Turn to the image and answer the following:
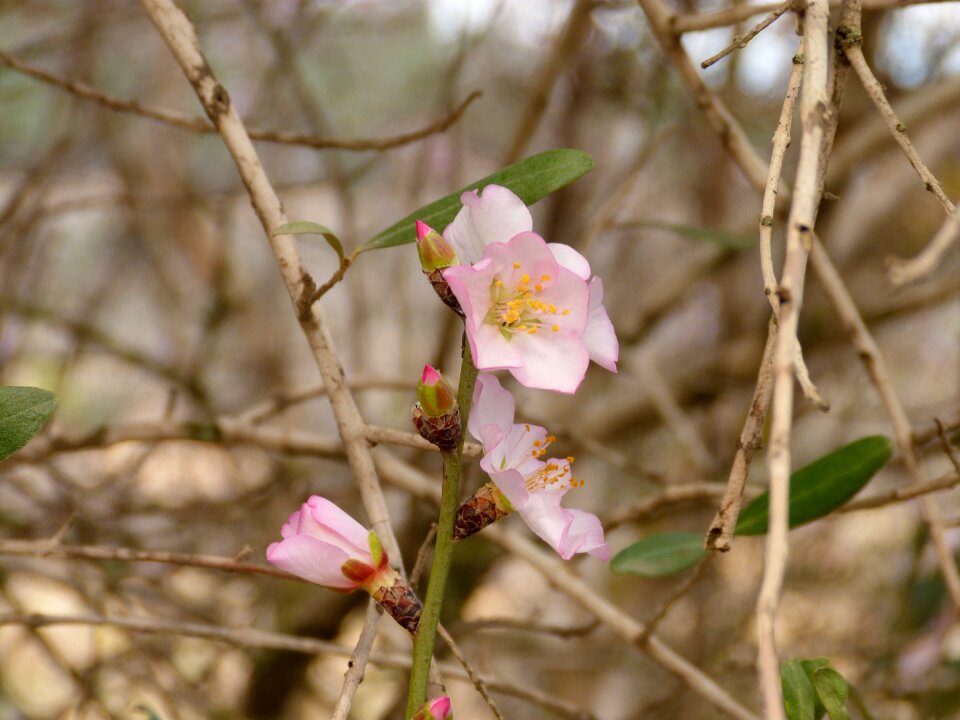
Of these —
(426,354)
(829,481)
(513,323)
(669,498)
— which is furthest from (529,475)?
(426,354)

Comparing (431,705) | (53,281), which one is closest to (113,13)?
(53,281)

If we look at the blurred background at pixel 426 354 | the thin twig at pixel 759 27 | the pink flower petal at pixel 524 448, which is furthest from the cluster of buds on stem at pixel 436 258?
the blurred background at pixel 426 354

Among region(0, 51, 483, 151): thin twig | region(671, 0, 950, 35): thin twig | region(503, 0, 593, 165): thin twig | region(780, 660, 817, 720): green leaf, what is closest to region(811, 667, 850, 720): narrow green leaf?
region(780, 660, 817, 720): green leaf

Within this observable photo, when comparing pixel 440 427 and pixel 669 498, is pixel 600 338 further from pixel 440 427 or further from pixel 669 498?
pixel 669 498

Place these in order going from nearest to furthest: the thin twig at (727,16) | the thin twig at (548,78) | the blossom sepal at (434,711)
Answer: the blossom sepal at (434,711), the thin twig at (727,16), the thin twig at (548,78)

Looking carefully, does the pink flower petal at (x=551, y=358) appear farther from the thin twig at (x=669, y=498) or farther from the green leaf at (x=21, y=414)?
the thin twig at (x=669, y=498)

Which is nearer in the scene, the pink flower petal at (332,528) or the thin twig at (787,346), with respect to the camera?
the thin twig at (787,346)
